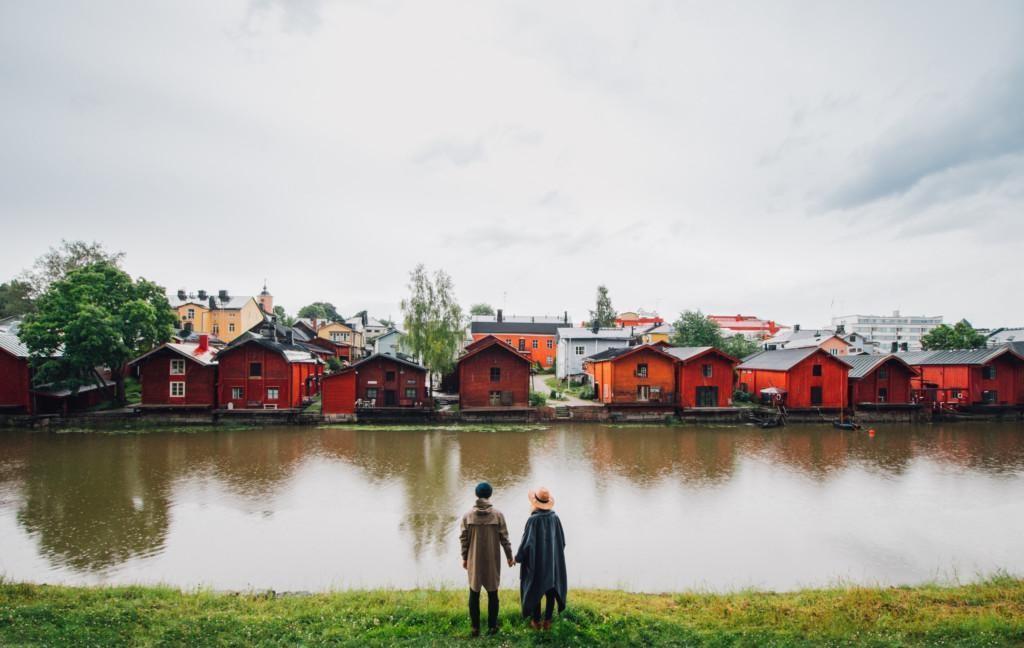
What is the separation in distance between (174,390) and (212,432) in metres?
6.07

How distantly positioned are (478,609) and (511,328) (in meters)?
60.6

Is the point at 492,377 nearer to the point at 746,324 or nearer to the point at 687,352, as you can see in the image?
the point at 687,352

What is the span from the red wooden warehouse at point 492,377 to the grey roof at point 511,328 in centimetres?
2987

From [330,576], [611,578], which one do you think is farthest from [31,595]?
[611,578]

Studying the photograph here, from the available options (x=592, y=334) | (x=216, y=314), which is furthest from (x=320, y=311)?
(x=592, y=334)

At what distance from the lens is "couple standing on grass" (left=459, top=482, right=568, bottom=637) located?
7016mm

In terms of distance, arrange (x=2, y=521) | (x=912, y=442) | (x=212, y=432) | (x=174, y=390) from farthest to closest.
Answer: (x=174, y=390), (x=212, y=432), (x=912, y=442), (x=2, y=521)

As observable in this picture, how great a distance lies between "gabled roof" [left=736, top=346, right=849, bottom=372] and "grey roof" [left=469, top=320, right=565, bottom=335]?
27683 millimetres

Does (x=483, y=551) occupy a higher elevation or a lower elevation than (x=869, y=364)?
lower

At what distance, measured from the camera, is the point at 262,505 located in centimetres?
1662

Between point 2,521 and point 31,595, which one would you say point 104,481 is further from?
point 31,595

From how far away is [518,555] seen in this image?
7.00m

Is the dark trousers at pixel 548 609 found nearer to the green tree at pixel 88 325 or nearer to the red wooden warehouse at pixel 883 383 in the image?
the green tree at pixel 88 325

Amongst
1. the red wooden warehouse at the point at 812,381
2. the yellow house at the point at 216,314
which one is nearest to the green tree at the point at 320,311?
the yellow house at the point at 216,314
